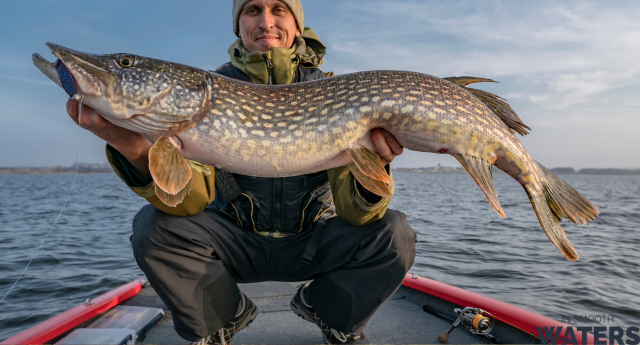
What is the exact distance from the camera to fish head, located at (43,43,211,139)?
1701mm

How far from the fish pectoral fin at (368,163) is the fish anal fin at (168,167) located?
85cm

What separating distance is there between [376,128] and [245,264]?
1.18 meters

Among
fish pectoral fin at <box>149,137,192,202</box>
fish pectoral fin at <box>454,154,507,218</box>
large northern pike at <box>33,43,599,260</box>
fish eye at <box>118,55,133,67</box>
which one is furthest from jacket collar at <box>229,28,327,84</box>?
fish pectoral fin at <box>454,154,507,218</box>

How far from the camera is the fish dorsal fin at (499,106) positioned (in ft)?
7.00

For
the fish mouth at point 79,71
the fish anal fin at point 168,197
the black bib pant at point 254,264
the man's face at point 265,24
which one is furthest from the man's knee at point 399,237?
the fish mouth at point 79,71

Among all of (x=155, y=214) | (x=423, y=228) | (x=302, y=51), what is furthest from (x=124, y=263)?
(x=423, y=228)

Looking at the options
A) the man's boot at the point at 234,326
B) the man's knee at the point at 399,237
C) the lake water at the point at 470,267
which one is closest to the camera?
the man's knee at the point at 399,237

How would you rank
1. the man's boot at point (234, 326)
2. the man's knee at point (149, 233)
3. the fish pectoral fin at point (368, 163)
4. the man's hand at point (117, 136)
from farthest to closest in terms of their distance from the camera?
the man's boot at point (234, 326)
the man's knee at point (149, 233)
the fish pectoral fin at point (368, 163)
the man's hand at point (117, 136)

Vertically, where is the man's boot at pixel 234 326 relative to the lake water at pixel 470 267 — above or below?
above

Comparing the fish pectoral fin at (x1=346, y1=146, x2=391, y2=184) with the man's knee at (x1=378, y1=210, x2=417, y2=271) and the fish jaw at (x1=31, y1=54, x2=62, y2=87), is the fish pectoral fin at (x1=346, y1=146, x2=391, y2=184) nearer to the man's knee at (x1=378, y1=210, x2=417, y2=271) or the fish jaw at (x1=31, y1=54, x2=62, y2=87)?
the man's knee at (x1=378, y1=210, x2=417, y2=271)

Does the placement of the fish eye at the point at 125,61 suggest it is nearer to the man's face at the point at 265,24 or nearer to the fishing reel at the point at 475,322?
the man's face at the point at 265,24

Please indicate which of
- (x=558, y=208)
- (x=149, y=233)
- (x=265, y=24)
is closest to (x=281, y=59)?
(x=265, y=24)

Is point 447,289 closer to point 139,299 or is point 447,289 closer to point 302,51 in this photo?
point 302,51

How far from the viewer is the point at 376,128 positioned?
200 centimetres
